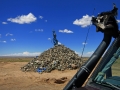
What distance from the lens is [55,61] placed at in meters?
23.5

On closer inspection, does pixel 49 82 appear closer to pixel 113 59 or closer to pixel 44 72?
pixel 44 72

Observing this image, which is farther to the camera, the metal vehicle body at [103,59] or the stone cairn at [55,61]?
the stone cairn at [55,61]

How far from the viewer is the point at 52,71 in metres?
21.5

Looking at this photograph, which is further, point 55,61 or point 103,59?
point 55,61

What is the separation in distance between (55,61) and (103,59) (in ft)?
70.5

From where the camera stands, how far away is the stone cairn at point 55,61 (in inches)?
880

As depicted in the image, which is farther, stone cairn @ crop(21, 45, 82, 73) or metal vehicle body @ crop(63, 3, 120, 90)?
stone cairn @ crop(21, 45, 82, 73)

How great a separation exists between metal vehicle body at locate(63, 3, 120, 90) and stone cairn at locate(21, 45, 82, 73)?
19392mm

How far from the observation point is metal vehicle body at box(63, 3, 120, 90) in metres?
1.96

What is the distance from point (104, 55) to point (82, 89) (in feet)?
1.33

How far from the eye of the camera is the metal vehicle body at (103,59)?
1.96 meters

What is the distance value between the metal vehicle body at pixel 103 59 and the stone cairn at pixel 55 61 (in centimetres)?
1939

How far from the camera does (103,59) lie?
2037 millimetres

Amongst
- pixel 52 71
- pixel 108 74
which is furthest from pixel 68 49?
pixel 108 74
